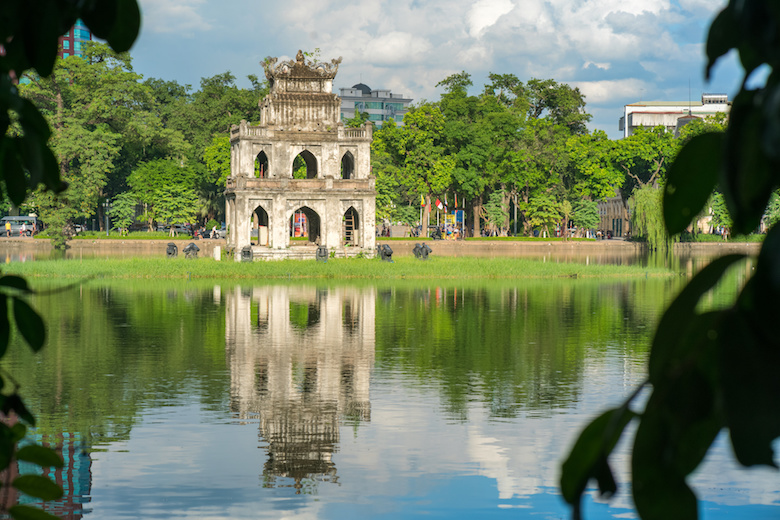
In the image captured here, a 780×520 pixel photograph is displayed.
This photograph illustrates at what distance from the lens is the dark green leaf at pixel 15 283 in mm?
1842

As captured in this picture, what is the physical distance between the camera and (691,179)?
135cm

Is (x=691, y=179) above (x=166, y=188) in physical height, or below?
below

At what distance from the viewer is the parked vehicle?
80.4 metres

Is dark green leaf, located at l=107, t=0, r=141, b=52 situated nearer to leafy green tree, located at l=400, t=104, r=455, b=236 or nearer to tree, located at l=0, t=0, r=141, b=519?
tree, located at l=0, t=0, r=141, b=519

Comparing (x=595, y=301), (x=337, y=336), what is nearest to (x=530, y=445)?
(x=337, y=336)

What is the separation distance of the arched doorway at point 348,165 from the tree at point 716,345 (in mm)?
48467

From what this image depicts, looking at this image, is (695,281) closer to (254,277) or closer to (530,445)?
(530,445)

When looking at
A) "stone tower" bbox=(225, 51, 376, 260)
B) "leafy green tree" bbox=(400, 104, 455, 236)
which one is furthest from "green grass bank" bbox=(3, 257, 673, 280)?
"leafy green tree" bbox=(400, 104, 455, 236)

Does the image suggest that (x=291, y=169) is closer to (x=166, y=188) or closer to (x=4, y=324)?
(x=166, y=188)

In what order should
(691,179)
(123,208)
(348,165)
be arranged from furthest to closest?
(123,208) → (348,165) → (691,179)

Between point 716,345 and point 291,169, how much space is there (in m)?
48.1

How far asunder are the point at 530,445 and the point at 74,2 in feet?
35.0

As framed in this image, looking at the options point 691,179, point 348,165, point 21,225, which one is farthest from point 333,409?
point 21,225

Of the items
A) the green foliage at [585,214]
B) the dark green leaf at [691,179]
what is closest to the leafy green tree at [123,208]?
the green foliage at [585,214]
